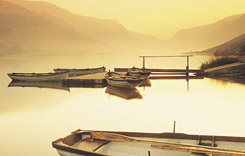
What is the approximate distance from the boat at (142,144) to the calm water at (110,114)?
10.3 feet

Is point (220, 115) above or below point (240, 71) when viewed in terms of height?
below

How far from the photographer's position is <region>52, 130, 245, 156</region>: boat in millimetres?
5741

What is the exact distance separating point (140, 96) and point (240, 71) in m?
15.2

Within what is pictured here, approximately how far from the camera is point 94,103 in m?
17.9

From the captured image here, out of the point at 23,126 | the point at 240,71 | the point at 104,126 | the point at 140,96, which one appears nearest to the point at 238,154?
the point at 104,126

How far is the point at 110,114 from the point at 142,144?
26.9 ft

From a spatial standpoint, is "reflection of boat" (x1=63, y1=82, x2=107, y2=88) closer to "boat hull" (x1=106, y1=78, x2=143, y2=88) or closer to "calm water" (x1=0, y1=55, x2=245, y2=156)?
"calm water" (x1=0, y1=55, x2=245, y2=156)

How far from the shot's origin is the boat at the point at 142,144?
5741mm

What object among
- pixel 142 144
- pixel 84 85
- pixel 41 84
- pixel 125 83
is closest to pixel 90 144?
pixel 142 144

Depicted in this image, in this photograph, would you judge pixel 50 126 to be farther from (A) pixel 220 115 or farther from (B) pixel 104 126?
(A) pixel 220 115

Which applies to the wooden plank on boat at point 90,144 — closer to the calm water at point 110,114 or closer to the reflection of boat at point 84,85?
the calm water at point 110,114

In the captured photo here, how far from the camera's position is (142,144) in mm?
6281

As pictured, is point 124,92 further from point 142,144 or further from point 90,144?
point 142,144

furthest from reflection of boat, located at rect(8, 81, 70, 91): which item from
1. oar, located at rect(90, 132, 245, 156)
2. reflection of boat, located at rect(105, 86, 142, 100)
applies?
oar, located at rect(90, 132, 245, 156)
